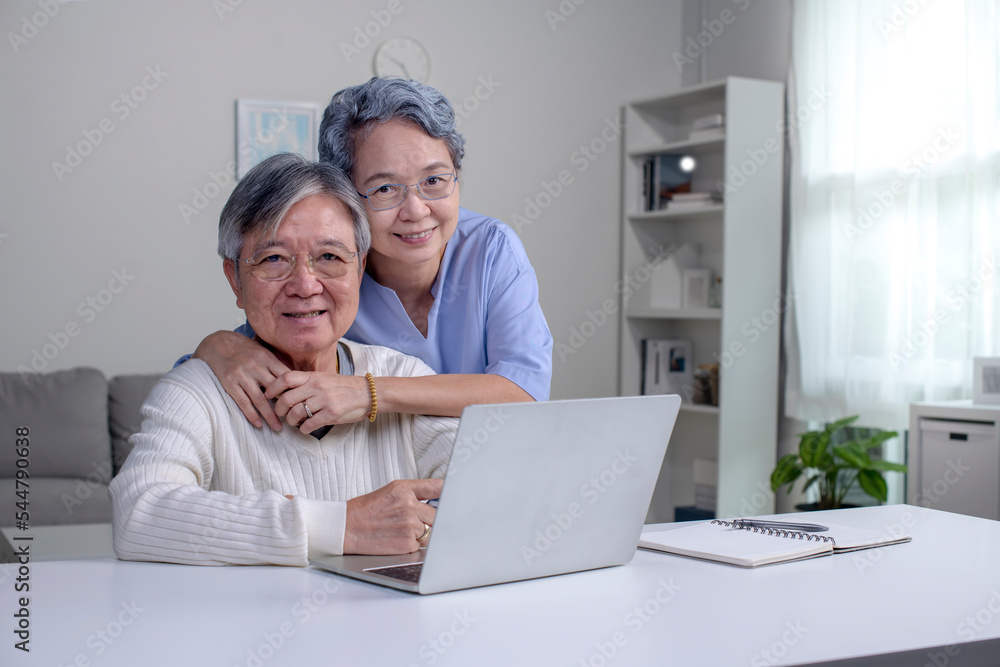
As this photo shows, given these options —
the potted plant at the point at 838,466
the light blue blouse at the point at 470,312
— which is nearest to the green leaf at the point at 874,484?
the potted plant at the point at 838,466

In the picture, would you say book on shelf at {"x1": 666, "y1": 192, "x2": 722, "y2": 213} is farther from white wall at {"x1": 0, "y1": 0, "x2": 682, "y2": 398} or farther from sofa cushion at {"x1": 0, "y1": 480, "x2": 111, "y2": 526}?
sofa cushion at {"x1": 0, "y1": 480, "x2": 111, "y2": 526}

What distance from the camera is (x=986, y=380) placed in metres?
3.15

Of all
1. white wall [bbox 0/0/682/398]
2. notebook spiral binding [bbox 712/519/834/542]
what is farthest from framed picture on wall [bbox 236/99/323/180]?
notebook spiral binding [bbox 712/519/834/542]

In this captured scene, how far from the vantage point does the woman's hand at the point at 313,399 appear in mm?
1343

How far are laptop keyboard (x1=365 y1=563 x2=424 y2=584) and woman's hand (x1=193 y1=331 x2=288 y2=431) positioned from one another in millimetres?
372

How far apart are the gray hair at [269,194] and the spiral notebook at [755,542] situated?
72 cm

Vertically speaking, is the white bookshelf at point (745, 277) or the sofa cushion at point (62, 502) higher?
the white bookshelf at point (745, 277)

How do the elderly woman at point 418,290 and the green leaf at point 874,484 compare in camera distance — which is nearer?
the elderly woman at point 418,290

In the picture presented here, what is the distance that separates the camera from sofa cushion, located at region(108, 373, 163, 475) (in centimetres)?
379

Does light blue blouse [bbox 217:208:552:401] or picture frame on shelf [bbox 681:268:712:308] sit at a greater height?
picture frame on shelf [bbox 681:268:712:308]

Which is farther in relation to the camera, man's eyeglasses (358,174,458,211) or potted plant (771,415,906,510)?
potted plant (771,415,906,510)

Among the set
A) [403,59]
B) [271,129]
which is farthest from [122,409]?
[403,59]

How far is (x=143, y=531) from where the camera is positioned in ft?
3.89

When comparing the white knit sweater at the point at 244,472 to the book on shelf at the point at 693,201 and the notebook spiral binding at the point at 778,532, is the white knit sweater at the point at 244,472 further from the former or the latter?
the book on shelf at the point at 693,201
